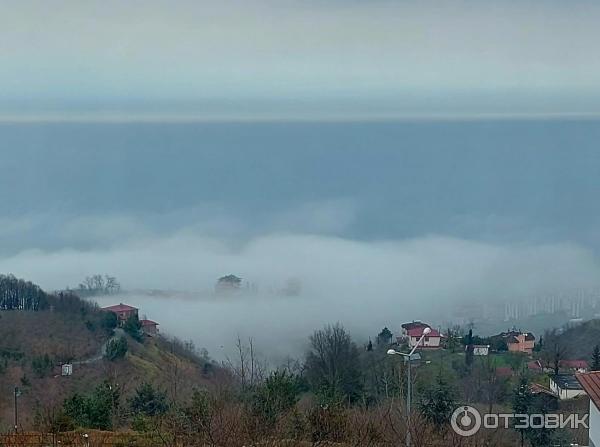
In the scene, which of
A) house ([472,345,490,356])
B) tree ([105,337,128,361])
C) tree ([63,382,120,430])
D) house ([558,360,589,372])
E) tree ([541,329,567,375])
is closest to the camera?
tree ([63,382,120,430])

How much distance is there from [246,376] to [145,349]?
92.7 inches

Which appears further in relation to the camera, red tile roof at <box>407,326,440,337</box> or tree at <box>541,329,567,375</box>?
red tile roof at <box>407,326,440,337</box>

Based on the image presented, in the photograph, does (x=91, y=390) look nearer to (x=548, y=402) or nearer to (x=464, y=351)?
(x=464, y=351)

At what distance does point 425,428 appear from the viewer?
4.00m

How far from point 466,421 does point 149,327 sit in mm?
4426

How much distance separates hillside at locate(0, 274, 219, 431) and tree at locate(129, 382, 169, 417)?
8cm

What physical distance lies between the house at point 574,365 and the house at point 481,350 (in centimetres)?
Result: 57

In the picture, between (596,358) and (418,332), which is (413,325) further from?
(596,358)

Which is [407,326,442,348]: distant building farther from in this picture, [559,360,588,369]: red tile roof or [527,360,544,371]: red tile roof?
[559,360,588,369]: red tile roof

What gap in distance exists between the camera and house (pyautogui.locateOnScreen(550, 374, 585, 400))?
4.25 metres

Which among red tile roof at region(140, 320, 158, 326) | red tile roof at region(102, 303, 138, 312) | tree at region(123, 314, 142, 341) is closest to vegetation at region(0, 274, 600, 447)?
tree at region(123, 314, 142, 341)

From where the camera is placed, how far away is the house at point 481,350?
5617 mm

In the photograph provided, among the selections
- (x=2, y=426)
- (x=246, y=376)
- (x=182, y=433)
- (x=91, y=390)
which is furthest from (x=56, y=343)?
(x=182, y=433)

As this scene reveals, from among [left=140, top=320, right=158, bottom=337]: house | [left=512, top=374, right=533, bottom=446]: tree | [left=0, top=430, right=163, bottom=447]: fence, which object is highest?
[left=140, top=320, right=158, bottom=337]: house
